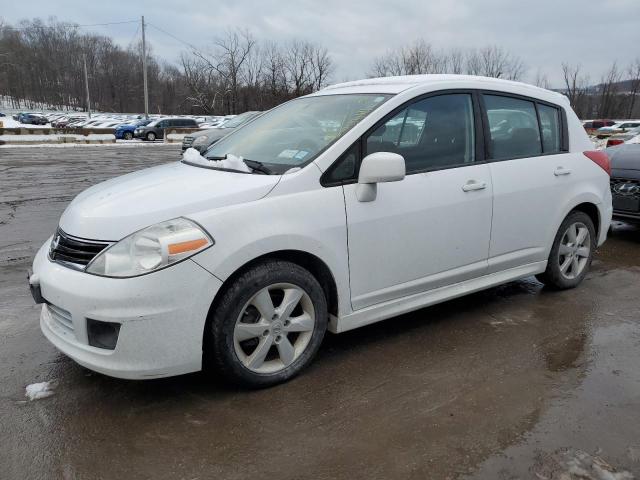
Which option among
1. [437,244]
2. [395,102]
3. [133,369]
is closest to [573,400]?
[437,244]

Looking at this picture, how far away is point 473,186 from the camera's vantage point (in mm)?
3545

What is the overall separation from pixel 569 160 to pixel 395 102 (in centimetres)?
185

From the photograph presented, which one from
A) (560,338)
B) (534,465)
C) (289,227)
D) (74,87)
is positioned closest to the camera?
(534,465)

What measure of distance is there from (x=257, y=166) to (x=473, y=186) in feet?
4.91

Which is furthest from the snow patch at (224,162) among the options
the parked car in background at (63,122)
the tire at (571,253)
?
the parked car in background at (63,122)

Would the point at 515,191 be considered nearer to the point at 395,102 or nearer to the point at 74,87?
the point at 395,102

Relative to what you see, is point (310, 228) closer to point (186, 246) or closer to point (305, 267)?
point (305, 267)

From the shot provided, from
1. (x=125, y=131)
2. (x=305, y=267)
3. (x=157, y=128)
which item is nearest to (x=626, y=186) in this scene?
(x=305, y=267)

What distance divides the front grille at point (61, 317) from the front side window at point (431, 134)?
74.3 inches

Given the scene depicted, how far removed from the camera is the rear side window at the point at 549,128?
4184 mm

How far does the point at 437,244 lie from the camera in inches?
134

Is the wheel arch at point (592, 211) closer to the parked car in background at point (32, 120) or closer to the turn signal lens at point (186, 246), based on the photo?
the turn signal lens at point (186, 246)

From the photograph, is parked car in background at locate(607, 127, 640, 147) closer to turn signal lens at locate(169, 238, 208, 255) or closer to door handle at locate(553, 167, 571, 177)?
door handle at locate(553, 167, 571, 177)

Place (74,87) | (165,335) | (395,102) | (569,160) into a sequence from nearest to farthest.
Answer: (165,335)
(395,102)
(569,160)
(74,87)
